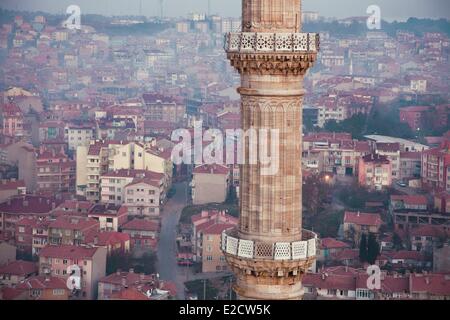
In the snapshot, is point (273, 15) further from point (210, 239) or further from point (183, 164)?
point (183, 164)

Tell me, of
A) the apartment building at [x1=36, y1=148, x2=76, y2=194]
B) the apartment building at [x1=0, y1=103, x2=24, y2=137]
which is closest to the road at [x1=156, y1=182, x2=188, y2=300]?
the apartment building at [x1=36, y1=148, x2=76, y2=194]

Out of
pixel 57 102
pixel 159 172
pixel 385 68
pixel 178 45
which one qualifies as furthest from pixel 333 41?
pixel 159 172

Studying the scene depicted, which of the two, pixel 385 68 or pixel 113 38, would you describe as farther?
pixel 113 38

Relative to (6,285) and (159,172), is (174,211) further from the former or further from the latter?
(6,285)

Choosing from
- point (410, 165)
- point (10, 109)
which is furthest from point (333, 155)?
point (10, 109)

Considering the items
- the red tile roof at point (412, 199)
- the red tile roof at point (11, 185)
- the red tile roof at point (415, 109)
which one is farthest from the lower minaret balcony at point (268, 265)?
the red tile roof at point (415, 109)

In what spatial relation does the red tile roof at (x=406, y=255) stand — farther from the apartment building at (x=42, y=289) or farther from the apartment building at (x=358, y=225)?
the apartment building at (x=42, y=289)
